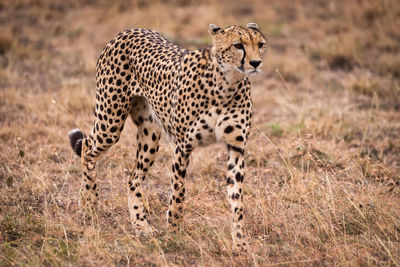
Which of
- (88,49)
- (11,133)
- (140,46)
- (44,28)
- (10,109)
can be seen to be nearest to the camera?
(140,46)

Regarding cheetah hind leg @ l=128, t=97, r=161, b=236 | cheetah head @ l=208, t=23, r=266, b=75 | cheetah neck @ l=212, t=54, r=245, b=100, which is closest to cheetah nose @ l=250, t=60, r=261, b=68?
cheetah head @ l=208, t=23, r=266, b=75

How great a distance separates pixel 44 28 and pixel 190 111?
6.76m

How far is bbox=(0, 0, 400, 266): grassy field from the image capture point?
311 cm

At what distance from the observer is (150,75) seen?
352 cm

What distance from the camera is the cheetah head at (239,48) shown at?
9.42ft

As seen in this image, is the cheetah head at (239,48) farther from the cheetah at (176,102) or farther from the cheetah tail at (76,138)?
the cheetah tail at (76,138)

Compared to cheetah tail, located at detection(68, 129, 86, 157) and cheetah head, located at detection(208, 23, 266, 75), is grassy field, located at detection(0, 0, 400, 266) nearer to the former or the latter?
cheetah tail, located at detection(68, 129, 86, 157)

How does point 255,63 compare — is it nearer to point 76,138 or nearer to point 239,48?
point 239,48

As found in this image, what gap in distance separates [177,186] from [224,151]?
1630 millimetres

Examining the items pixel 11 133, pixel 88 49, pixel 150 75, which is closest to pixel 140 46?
pixel 150 75

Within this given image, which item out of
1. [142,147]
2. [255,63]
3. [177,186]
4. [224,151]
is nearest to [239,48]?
[255,63]

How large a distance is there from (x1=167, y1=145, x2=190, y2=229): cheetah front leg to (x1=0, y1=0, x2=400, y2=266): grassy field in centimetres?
8

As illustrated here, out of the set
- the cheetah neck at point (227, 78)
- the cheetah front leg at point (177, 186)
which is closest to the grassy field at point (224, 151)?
the cheetah front leg at point (177, 186)

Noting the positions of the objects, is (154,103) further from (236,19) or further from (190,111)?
(236,19)
